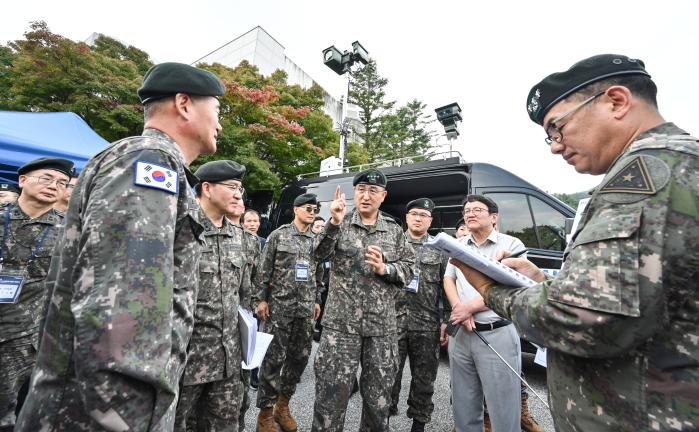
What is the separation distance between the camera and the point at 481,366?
2453 millimetres

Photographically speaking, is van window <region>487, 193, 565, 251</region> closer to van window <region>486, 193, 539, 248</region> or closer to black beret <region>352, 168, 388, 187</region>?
van window <region>486, 193, 539, 248</region>

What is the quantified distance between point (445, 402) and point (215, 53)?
23.4 meters

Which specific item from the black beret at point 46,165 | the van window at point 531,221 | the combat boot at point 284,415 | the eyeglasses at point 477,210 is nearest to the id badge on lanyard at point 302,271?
the combat boot at point 284,415

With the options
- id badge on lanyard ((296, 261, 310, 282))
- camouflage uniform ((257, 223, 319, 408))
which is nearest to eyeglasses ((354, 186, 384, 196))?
camouflage uniform ((257, 223, 319, 408))

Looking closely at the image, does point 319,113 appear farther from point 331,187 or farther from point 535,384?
point 535,384

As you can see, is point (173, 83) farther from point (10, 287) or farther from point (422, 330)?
point (422, 330)

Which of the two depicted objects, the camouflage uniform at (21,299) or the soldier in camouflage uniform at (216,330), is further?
the camouflage uniform at (21,299)

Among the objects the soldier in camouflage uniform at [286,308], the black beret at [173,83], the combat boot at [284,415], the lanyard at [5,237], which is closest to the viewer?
the black beret at [173,83]

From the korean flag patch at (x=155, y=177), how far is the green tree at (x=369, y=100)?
2275 cm

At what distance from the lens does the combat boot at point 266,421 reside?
305cm

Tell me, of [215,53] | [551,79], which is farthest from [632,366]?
[215,53]

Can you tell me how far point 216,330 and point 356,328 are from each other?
995 mm

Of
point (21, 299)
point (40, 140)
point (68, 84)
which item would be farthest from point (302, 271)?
point (68, 84)

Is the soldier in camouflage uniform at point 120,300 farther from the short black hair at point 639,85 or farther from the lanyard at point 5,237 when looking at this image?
the lanyard at point 5,237
